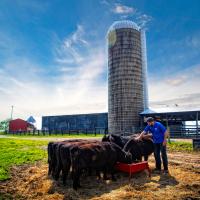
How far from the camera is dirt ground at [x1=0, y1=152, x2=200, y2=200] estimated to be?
22.2 feet

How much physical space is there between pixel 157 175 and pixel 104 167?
78.7 inches

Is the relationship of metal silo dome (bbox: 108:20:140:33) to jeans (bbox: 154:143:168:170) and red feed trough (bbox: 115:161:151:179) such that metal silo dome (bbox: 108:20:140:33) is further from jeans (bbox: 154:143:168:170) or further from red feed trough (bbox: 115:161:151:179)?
red feed trough (bbox: 115:161:151:179)

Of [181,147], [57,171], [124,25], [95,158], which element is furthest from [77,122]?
[95,158]

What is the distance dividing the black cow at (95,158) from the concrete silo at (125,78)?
102 feet

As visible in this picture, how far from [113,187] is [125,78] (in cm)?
3434

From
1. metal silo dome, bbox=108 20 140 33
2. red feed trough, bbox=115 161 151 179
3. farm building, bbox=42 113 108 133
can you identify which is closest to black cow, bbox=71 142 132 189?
red feed trough, bbox=115 161 151 179

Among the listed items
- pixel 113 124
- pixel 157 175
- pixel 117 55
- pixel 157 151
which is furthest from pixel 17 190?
pixel 117 55

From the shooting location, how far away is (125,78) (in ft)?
135

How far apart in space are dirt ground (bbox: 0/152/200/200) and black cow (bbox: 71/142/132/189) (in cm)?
Answer: 48

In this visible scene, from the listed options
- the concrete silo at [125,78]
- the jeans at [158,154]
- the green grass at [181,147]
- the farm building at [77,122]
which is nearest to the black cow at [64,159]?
the jeans at [158,154]

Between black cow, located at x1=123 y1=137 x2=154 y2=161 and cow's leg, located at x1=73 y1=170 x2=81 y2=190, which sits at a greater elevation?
black cow, located at x1=123 y1=137 x2=154 y2=161

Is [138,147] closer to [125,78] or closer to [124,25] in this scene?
[125,78]

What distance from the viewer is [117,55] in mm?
42188

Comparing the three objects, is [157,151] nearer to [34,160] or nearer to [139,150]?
[139,150]
